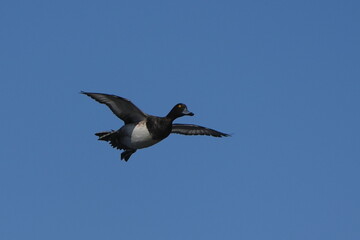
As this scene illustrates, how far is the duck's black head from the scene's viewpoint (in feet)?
81.0

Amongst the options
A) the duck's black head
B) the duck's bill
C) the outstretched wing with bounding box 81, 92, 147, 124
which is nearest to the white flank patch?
the outstretched wing with bounding box 81, 92, 147, 124

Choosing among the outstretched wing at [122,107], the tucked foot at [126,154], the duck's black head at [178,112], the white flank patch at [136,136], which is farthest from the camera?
the tucked foot at [126,154]

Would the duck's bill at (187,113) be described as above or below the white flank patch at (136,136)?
above

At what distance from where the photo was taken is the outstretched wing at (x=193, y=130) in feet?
92.2

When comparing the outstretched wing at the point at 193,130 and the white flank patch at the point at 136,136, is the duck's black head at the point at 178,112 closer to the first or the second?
the white flank patch at the point at 136,136

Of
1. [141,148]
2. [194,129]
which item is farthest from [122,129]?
[194,129]

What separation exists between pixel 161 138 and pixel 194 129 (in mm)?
4028

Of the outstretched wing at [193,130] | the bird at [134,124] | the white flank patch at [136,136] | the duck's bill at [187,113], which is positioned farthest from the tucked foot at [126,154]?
the duck's bill at [187,113]

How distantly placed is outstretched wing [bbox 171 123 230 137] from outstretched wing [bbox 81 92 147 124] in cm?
337

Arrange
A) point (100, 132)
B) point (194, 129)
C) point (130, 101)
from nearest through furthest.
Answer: point (130, 101), point (100, 132), point (194, 129)

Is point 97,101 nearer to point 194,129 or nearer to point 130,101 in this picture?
point 130,101

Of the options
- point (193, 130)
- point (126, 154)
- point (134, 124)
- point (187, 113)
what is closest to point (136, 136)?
point (134, 124)

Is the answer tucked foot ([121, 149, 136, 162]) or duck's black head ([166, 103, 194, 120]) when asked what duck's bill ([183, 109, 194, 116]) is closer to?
duck's black head ([166, 103, 194, 120])

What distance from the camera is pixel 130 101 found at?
79.3 ft
